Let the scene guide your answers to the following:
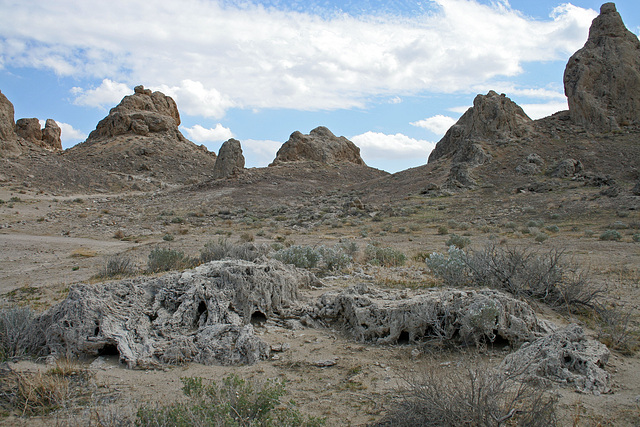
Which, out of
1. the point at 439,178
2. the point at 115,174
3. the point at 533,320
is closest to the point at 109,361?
the point at 533,320

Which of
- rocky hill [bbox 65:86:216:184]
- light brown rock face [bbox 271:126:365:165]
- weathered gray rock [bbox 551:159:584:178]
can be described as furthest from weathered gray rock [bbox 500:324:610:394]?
light brown rock face [bbox 271:126:365:165]

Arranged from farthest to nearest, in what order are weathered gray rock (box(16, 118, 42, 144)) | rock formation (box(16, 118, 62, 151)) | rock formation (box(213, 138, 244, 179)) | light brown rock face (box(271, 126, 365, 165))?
rock formation (box(16, 118, 62, 151)) → weathered gray rock (box(16, 118, 42, 144)) → light brown rock face (box(271, 126, 365, 165)) → rock formation (box(213, 138, 244, 179))

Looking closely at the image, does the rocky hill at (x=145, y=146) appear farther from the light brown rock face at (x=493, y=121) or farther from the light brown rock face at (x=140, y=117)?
the light brown rock face at (x=493, y=121)

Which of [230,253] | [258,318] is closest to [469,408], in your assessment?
[258,318]

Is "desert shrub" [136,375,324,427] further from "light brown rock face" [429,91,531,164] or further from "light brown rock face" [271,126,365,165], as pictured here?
"light brown rock face" [271,126,365,165]

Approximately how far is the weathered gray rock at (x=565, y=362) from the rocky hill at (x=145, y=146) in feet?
138

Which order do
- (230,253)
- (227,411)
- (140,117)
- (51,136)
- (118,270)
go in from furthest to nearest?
1. (51,136)
2. (140,117)
3. (230,253)
4. (118,270)
5. (227,411)

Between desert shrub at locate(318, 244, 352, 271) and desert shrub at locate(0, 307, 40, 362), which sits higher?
desert shrub at locate(318, 244, 352, 271)

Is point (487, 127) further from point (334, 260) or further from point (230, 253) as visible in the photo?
point (230, 253)

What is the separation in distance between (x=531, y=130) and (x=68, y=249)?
36.0 m

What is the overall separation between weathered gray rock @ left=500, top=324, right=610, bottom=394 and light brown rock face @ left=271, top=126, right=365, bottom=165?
44955mm

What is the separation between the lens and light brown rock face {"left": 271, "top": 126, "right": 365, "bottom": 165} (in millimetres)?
49628

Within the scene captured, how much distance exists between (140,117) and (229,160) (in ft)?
71.4

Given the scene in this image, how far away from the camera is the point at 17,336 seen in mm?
4125
